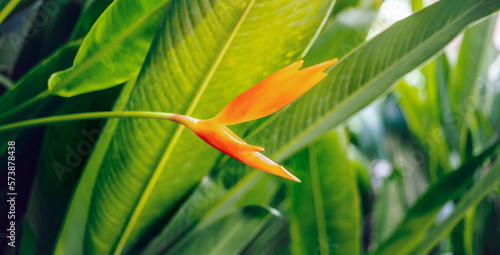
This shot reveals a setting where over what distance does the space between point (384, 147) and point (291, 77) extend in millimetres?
770

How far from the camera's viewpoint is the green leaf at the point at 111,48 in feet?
0.96

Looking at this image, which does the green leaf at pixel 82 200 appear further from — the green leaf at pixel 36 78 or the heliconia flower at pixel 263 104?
the heliconia flower at pixel 263 104

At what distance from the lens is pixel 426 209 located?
1.61ft

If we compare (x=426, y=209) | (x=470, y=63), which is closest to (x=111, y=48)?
(x=426, y=209)

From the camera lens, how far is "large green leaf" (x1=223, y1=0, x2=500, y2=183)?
0.31 m

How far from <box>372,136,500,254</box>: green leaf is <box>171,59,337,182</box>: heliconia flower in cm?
37

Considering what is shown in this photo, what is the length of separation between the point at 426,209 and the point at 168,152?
351 mm

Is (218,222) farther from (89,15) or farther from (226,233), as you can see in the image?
(89,15)

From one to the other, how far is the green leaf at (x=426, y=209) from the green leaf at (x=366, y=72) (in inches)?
8.5

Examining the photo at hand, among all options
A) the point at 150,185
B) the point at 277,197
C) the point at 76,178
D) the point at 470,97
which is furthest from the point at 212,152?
the point at 470,97

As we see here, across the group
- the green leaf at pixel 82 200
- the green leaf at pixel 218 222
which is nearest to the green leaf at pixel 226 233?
the green leaf at pixel 218 222

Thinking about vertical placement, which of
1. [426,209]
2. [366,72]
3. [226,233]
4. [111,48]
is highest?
[111,48]

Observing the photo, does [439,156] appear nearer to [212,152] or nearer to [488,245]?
[488,245]

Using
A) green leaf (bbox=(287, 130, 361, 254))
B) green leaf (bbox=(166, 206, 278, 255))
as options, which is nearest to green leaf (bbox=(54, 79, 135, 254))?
green leaf (bbox=(166, 206, 278, 255))
